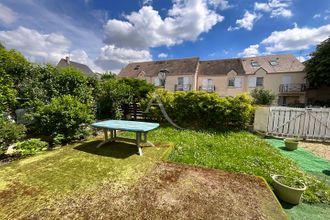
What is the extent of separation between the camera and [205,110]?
800 cm

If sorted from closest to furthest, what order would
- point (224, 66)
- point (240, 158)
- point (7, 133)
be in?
point (7, 133)
point (240, 158)
point (224, 66)

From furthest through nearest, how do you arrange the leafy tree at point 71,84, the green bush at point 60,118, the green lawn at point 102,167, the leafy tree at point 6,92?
the leafy tree at point 71,84 → the green bush at point 60,118 → the leafy tree at point 6,92 → the green lawn at point 102,167

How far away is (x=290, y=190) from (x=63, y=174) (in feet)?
14.0

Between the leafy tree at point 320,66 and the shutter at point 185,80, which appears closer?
the leafy tree at point 320,66

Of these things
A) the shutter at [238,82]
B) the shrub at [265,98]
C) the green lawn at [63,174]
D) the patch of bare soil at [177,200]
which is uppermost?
the shutter at [238,82]

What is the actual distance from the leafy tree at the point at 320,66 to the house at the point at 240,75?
275 centimetres

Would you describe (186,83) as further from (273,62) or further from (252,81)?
(273,62)

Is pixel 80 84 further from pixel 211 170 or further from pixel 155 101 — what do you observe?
pixel 211 170

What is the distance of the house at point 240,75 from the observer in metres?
22.3

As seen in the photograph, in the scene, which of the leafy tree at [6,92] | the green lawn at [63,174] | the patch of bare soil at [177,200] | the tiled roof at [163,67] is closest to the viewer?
the patch of bare soil at [177,200]

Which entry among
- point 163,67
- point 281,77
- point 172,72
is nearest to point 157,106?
point 172,72

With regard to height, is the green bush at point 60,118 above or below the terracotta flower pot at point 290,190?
above

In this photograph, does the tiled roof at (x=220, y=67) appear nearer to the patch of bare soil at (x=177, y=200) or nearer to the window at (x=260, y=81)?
the window at (x=260, y=81)

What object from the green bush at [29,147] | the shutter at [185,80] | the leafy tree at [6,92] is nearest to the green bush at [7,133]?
the green bush at [29,147]
